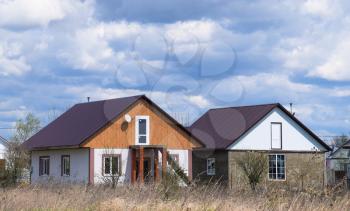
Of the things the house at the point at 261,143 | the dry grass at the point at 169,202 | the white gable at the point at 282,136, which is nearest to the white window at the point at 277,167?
the house at the point at 261,143

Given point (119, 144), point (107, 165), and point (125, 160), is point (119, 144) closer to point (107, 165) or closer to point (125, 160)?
point (125, 160)

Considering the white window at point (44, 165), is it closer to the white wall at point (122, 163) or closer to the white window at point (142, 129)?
the white wall at point (122, 163)

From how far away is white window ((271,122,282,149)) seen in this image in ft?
158

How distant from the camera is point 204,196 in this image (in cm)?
1728

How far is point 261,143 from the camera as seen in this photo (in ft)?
156

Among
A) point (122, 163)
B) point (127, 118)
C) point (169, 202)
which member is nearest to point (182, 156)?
point (122, 163)

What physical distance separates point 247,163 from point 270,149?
7882 mm

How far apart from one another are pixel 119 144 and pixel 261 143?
1163 cm

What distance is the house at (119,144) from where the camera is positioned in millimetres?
40000

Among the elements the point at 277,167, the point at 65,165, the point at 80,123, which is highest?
the point at 80,123

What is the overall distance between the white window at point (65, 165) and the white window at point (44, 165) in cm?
237

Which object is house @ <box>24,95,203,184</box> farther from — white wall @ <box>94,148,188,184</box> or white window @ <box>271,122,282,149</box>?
white window @ <box>271,122,282,149</box>

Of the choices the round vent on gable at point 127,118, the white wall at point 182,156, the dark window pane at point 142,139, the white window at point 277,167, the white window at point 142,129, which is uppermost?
the round vent on gable at point 127,118

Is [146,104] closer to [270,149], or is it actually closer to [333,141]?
[270,149]
